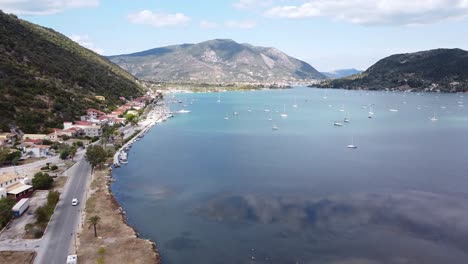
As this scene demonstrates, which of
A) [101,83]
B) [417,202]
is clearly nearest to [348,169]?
[417,202]

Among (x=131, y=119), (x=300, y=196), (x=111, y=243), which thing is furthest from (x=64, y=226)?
(x=131, y=119)

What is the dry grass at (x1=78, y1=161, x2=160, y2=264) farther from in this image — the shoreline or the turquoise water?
the turquoise water

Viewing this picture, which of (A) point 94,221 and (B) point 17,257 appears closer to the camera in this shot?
(B) point 17,257

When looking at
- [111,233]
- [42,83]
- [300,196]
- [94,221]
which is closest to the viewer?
[94,221]

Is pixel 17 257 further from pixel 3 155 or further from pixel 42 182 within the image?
pixel 3 155

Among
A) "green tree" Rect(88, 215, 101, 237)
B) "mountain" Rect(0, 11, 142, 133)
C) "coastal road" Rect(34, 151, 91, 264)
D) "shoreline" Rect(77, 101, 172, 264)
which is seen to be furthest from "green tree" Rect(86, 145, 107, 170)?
"mountain" Rect(0, 11, 142, 133)

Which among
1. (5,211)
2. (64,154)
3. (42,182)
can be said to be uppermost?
(64,154)
